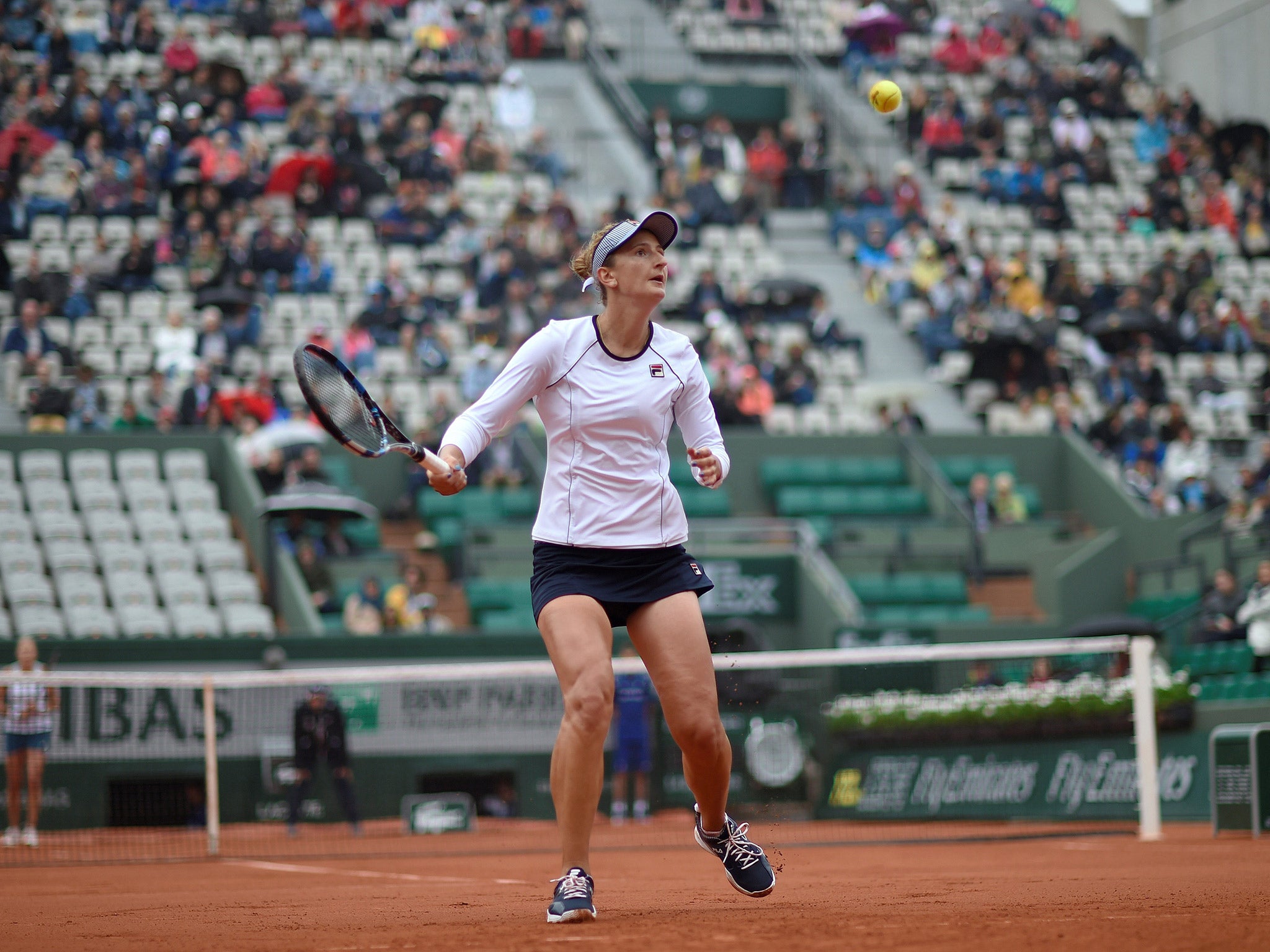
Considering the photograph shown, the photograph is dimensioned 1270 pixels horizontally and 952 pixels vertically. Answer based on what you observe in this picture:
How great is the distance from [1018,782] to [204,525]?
8.96 meters

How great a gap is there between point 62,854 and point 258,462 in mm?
6145

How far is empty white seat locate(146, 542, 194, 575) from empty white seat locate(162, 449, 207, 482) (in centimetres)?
104

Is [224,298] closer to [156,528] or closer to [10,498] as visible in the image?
[156,528]

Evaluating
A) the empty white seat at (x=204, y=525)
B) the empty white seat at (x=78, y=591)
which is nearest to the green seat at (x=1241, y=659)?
the empty white seat at (x=204, y=525)

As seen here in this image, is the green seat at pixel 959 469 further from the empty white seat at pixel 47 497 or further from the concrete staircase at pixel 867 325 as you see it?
the empty white seat at pixel 47 497

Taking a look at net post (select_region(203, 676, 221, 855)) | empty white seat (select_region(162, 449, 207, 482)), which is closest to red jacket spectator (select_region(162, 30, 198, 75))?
empty white seat (select_region(162, 449, 207, 482))

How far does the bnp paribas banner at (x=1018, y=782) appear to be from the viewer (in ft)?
42.4

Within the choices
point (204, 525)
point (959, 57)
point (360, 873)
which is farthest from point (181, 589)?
point (959, 57)

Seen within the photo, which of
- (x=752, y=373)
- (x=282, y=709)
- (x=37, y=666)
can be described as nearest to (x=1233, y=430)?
(x=752, y=373)

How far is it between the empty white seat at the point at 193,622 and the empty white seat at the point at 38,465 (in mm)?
2277

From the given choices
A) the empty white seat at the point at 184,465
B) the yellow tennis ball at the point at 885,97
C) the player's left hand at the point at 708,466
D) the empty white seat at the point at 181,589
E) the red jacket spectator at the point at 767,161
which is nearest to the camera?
the player's left hand at the point at 708,466

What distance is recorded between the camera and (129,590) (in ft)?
53.7

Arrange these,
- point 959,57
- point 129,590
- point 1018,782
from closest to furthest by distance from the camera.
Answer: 1. point 1018,782
2. point 129,590
3. point 959,57

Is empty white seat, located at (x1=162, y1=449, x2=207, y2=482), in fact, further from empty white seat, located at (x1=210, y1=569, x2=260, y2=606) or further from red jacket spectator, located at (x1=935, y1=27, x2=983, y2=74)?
red jacket spectator, located at (x1=935, y1=27, x2=983, y2=74)
